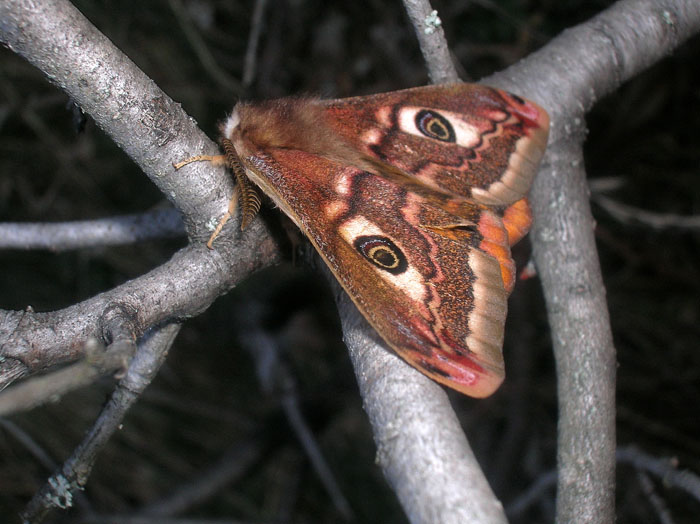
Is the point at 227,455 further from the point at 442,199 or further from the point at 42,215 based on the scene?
the point at 442,199

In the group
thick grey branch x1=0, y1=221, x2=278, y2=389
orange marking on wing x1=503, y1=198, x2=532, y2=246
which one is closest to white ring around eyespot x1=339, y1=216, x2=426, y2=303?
thick grey branch x1=0, y1=221, x2=278, y2=389

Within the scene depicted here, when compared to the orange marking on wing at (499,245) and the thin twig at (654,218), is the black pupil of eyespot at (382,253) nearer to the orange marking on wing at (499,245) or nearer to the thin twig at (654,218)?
the orange marking on wing at (499,245)

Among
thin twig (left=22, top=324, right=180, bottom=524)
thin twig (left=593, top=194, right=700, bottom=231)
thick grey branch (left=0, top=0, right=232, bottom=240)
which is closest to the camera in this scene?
thick grey branch (left=0, top=0, right=232, bottom=240)

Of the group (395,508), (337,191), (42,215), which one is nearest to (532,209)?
(337,191)

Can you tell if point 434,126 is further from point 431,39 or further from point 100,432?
point 100,432

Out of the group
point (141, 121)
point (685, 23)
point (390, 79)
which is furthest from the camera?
point (390, 79)

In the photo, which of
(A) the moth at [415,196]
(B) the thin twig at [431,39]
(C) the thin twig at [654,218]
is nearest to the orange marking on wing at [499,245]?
(A) the moth at [415,196]

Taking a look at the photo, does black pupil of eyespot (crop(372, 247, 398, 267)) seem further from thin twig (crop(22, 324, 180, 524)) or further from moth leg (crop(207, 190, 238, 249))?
thin twig (crop(22, 324, 180, 524))

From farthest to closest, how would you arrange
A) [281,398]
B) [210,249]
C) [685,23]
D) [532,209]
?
[281,398], [685,23], [532,209], [210,249]
